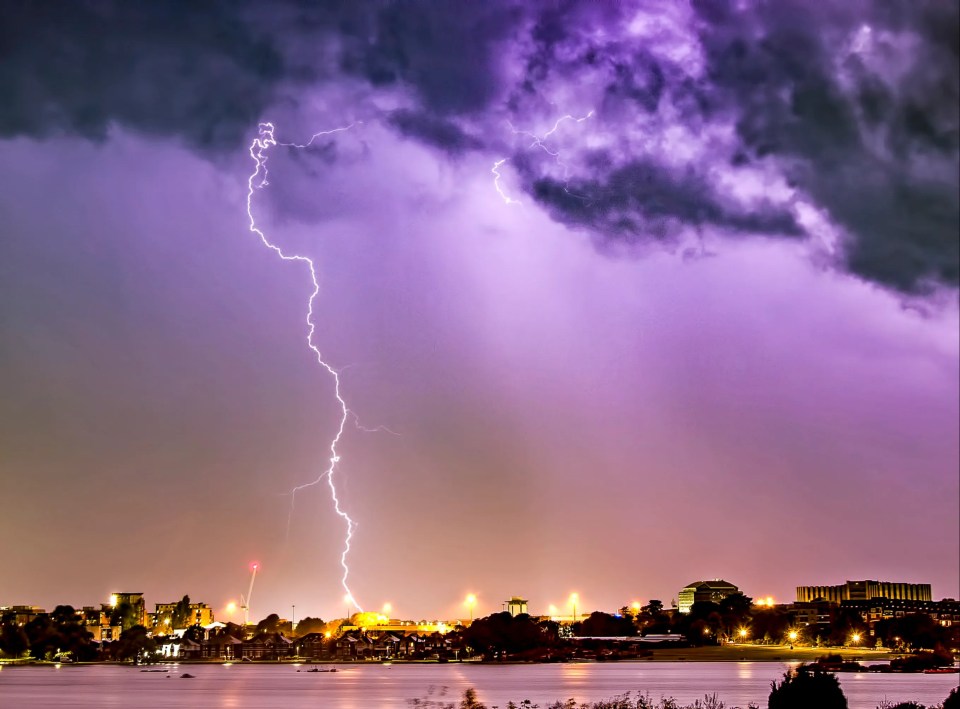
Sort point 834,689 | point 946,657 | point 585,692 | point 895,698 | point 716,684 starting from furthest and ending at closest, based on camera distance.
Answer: point 946,657
point 716,684
point 585,692
point 895,698
point 834,689

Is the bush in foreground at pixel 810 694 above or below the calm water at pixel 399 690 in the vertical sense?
above

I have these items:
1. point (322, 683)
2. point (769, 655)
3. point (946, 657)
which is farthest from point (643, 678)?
point (769, 655)

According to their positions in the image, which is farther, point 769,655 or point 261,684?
point 769,655

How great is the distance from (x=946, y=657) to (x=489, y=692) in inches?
3729

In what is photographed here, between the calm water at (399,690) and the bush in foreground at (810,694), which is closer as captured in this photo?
the bush in foreground at (810,694)

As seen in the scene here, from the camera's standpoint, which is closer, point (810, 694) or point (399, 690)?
point (810, 694)

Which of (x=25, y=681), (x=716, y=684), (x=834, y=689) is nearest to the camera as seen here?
(x=834, y=689)

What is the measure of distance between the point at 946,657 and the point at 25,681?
396 ft

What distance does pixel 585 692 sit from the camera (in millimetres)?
98062

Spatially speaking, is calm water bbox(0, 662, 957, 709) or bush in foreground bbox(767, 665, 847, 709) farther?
calm water bbox(0, 662, 957, 709)

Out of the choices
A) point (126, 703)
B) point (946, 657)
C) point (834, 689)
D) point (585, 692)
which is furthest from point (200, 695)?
point (946, 657)

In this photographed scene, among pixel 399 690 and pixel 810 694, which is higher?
pixel 810 694

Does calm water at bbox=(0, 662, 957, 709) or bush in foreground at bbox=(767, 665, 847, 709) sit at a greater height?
bush in foreground at bbox=(767, 665, 847, 709)

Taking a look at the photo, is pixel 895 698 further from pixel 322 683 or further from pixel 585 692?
pixel 322 683
